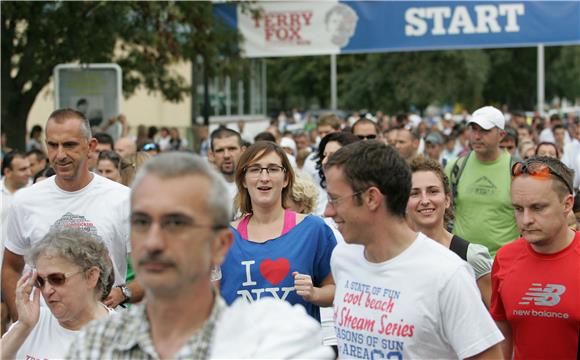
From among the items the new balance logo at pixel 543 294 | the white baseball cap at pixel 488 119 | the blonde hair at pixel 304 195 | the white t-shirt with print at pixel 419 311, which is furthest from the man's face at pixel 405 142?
the white t-shirt with print at pixel 419 311

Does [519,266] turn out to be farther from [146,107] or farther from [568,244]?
[146,107]

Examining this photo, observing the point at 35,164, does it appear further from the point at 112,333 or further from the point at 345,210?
the point at 112,333

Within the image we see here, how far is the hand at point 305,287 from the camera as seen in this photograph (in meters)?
5.16

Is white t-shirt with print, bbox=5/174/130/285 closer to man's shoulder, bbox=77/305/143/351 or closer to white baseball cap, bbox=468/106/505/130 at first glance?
man's shoulder, bbox=77/305/143/351

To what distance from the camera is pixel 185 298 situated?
2.68 m

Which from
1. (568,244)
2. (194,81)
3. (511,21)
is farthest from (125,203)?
(194,81)

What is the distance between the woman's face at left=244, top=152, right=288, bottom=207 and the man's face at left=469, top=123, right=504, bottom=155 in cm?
318

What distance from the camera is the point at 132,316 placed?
9.14ft

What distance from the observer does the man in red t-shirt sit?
472cm

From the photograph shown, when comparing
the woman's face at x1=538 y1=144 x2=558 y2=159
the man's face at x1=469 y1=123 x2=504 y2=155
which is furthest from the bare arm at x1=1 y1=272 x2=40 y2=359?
the woman's face at x1=538 y1=144 x2=558 y2=159

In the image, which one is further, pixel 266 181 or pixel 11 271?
pixel 11 271

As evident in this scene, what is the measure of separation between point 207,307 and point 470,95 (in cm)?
5908

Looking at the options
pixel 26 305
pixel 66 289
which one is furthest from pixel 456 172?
pixel 26 305

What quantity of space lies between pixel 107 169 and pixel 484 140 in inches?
131
